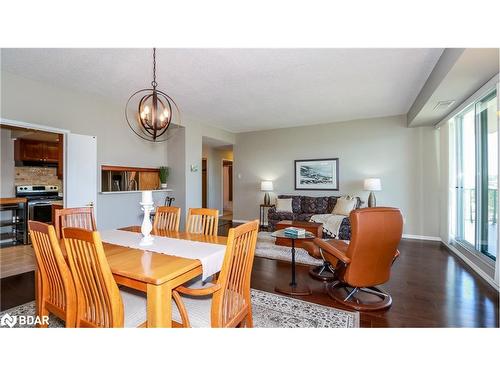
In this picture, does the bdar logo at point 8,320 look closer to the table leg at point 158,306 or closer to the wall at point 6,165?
the table leg at point 158,306

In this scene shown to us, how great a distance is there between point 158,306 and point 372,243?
178cm

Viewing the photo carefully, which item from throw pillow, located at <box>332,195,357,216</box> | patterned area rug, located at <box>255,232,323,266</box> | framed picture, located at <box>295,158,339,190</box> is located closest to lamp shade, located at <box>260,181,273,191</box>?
framed picture, located at <box>295,158,339,190</box>

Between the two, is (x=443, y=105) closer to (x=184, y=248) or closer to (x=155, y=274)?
(x=184, y=248)

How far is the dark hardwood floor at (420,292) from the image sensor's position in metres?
2.05

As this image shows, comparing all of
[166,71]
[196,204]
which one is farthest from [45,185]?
[166,71]

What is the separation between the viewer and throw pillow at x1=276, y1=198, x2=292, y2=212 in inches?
227

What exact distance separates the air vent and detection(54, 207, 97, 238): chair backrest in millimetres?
4773

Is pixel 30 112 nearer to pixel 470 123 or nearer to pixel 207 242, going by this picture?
pixel 207 242

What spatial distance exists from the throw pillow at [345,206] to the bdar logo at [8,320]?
495cm

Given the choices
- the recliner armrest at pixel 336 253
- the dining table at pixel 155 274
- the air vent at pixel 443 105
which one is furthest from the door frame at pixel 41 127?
the air vent at pixel 443 105

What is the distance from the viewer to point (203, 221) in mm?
2490

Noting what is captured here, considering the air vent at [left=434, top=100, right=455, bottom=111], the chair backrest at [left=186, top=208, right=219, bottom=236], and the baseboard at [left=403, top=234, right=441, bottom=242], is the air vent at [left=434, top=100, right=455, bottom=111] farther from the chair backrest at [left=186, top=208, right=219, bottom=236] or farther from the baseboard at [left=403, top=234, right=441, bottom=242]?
the chair backrest at [left=186, top=208, right=219, bottom=236]
